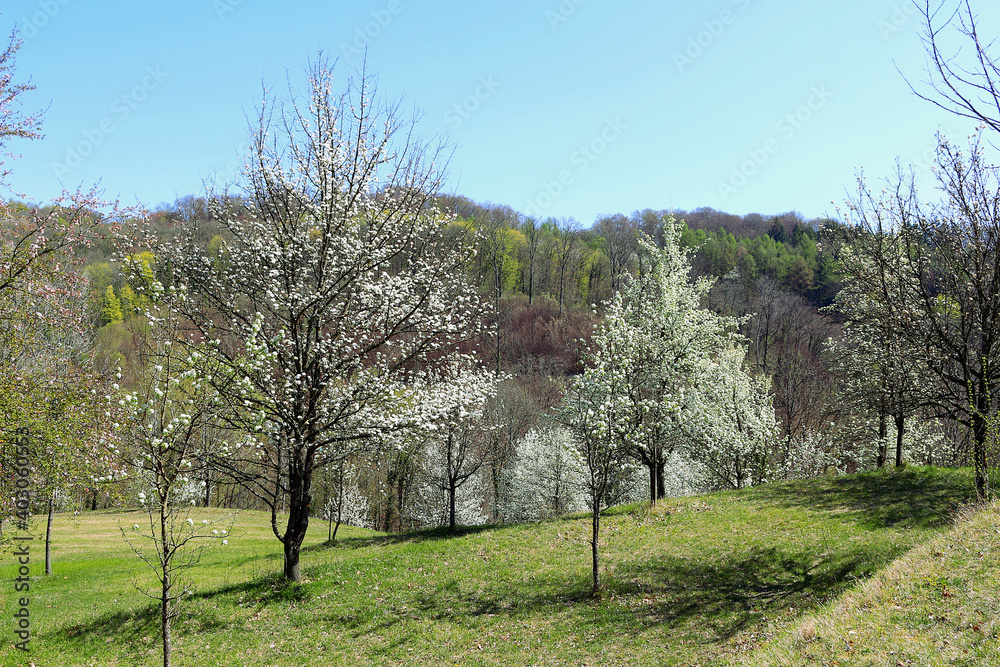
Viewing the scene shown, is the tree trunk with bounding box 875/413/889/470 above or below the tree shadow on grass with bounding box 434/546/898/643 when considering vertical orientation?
above

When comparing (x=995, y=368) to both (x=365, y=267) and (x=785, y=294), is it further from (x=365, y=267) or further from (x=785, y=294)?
(x=785, y=294)

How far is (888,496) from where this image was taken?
15.1 meters

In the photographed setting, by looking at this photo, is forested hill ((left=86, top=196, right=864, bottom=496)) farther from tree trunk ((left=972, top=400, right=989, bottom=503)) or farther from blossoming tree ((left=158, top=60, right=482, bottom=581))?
blossoming tree ((left=158, top=60, right=482, bottom=581))

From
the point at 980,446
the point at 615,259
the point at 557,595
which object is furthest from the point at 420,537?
the point at 615,259

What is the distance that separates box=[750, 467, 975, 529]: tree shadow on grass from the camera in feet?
43.0

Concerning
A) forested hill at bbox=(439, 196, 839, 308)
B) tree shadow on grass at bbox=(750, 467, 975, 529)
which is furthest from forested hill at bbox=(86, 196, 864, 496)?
tree shadow on grass at bbox=(750, 467, 975, 529)

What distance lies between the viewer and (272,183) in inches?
483

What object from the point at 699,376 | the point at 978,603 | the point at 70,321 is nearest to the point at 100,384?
the point at 70,321

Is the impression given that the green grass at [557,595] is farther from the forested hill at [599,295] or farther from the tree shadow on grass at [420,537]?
the forested hill at [599,295]

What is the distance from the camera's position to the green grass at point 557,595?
30.7 ft

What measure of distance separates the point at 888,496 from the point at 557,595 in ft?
33.9

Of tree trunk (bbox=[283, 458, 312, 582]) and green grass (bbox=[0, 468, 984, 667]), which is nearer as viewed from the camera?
green grass (bbox=[0, 468, 984, 667])

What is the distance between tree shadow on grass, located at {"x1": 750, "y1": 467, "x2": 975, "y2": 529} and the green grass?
0.21ft

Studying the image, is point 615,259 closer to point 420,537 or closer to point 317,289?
point 420,537
